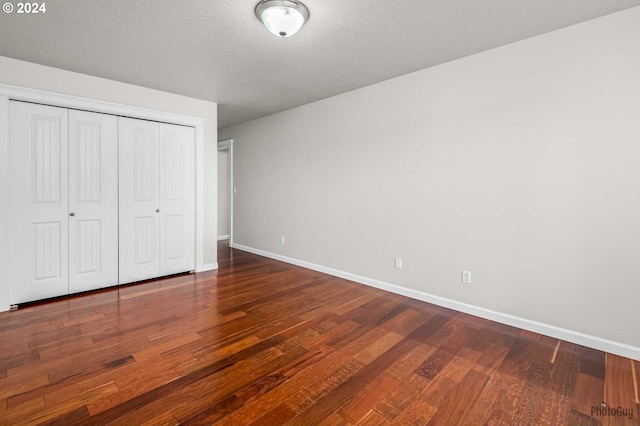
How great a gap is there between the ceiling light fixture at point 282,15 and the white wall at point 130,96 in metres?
2.44

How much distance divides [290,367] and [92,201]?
3158 mm

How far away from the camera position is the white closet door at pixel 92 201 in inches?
135

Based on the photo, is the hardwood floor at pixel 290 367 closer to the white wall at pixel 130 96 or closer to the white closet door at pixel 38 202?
the white closet door at pixel 38 202

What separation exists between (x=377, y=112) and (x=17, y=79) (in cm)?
389

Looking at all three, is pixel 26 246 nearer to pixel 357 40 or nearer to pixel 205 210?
pixel 205 210

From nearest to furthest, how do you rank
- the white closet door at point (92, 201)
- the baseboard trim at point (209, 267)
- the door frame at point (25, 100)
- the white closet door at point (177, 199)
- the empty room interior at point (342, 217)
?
1. the empty room interior at point (342, 217)
2. the door frame at point (25, 100)
3. the white closet door at point (92, 201)
4. the white closet door at point (177, 199)
5. the baseboard trim at point (209, 267)

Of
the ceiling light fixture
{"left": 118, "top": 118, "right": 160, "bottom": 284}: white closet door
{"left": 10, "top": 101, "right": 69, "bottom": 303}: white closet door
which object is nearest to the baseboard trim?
{"left": 118, "top": 118, "right": 160, "bottom": 284}: white closet door

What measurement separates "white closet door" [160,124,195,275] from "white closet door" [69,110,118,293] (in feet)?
1.85

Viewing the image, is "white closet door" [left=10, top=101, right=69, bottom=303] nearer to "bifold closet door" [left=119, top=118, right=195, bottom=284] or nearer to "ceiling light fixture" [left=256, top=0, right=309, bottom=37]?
"bifold closet door" [left=119, top=118, right=195, bottom=284]

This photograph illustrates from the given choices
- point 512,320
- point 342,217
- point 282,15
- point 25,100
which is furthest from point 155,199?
point 512,320
